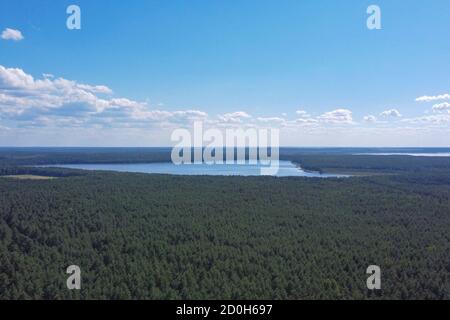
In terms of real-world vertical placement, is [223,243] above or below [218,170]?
below

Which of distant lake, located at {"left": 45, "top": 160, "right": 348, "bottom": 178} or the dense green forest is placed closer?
the dense green forest

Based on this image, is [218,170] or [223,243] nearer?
[223,243]

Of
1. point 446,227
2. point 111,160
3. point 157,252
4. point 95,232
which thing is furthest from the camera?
point 111,160

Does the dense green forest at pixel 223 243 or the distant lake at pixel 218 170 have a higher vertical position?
the distant lake at pixel 218 170

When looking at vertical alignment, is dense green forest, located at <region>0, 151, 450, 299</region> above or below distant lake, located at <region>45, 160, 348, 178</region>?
below

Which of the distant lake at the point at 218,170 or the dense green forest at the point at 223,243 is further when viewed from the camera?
the distant lake at the point at 218,170
